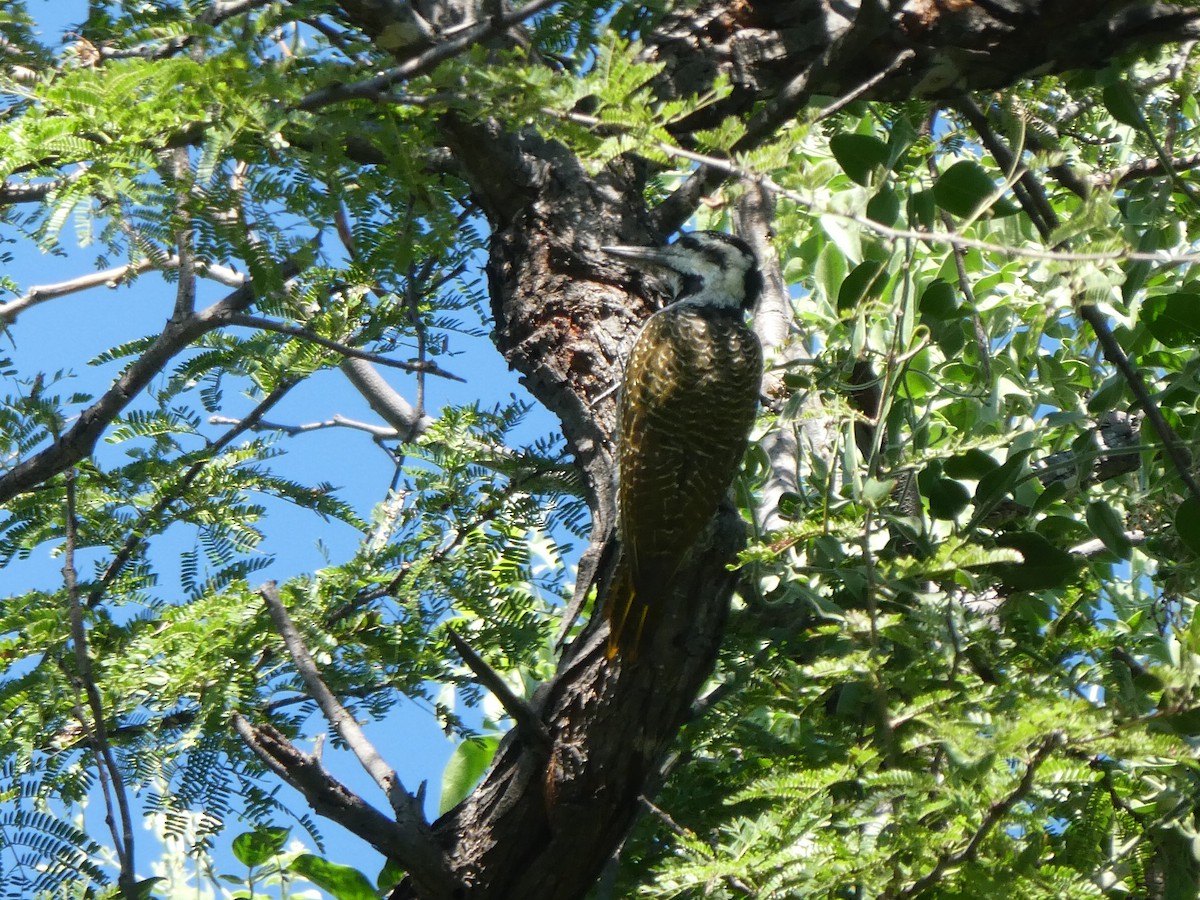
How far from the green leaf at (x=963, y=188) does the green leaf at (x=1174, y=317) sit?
61cm

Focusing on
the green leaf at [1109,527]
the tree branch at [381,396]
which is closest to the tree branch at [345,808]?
the green leaf at [1109,527]

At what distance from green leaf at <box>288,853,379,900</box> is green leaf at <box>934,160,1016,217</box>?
2.33 metres

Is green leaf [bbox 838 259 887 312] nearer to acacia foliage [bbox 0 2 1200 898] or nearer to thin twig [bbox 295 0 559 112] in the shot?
acacia foliage [bbox 0 2 1200 898]

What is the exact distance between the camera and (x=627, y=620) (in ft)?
9.16

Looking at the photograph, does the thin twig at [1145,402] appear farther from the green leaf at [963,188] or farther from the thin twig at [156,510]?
the thin twig at [156,510]

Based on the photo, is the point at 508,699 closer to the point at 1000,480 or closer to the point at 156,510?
the point at 1000,480

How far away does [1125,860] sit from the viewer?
265 centimetres

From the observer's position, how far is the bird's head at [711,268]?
3.54 metres

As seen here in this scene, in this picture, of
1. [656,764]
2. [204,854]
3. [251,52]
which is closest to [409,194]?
[251,52]

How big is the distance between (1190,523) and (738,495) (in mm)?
1211

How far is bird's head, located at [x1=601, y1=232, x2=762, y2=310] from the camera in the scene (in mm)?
3539

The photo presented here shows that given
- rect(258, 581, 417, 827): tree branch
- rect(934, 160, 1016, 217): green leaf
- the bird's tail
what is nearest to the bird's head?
rect(934, 160, 1016, 217): green leaf

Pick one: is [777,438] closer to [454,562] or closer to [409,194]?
[454,562]

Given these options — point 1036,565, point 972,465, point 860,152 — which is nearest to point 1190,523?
point 1036,565
